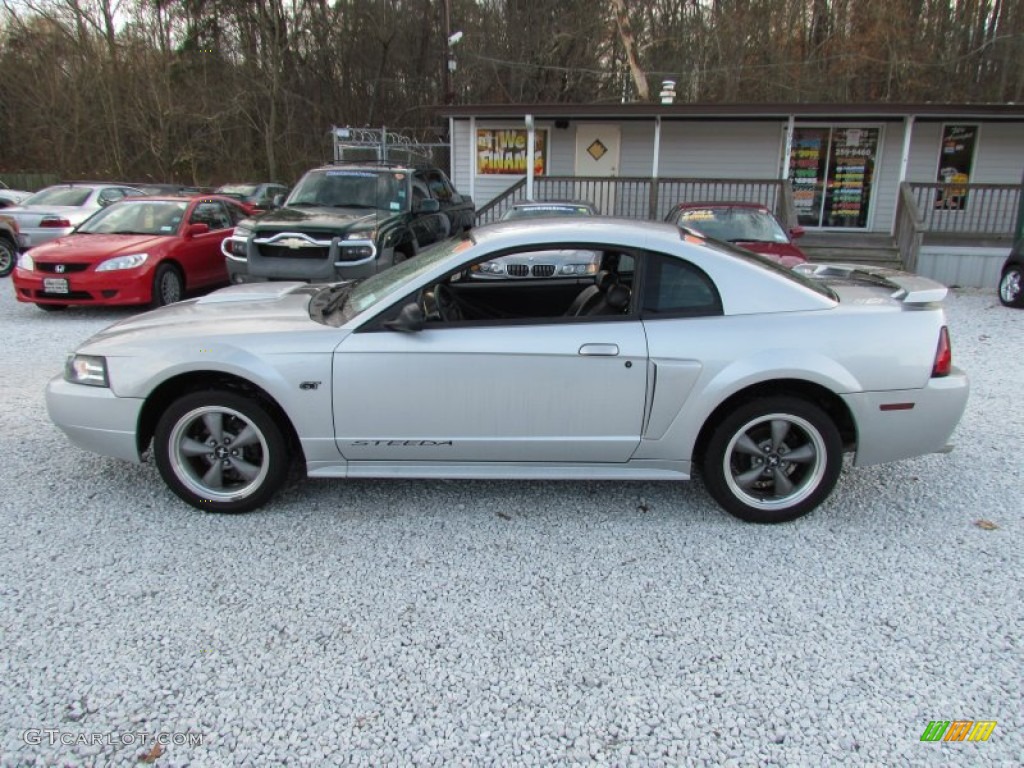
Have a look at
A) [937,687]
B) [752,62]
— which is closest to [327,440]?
[937,687]

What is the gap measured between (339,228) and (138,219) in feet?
11.2

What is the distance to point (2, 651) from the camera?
104 inches

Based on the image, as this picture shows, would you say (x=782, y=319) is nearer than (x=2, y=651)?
No

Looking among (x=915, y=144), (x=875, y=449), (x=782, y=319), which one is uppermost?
(x=915, y=144)

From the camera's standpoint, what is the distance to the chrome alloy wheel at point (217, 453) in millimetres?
3605

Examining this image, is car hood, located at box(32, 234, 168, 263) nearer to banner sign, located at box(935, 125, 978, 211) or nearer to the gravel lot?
the gravel lot

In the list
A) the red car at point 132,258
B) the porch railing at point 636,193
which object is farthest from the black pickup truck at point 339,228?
the porch railing at point 636,193

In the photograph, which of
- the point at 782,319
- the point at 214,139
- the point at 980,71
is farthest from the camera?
the point at 214,139

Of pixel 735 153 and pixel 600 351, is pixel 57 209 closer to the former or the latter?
pixel 600 351

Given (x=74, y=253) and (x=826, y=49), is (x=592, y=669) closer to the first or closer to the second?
(x=74, y=253)

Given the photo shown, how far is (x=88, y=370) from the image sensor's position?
368cm

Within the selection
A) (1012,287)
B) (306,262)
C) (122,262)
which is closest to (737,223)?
(1012,287)

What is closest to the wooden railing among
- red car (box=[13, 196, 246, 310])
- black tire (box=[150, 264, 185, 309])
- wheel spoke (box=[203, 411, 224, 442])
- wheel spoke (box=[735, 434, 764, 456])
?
wheel spoke (box=[735, 434, 764, 456])

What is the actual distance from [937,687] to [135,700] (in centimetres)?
282
